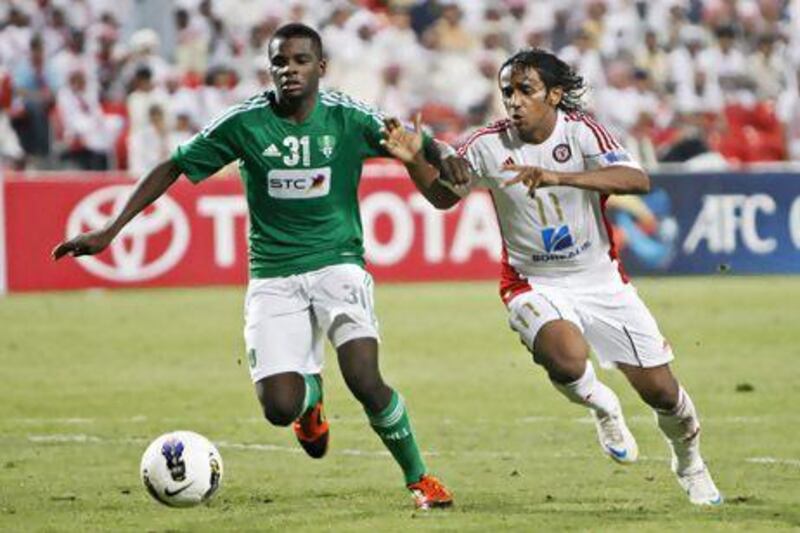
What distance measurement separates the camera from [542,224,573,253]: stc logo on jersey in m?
9.39

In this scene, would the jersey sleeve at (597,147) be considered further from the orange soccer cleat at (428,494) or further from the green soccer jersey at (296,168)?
the orange soccer cleat at (428,494)

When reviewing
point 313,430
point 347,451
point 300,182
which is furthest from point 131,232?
point 300,182

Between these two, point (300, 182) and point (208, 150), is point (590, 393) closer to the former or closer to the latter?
point (300, 182)

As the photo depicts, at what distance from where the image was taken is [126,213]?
359 inches

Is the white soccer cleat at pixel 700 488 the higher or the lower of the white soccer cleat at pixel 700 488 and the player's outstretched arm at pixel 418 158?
the lower

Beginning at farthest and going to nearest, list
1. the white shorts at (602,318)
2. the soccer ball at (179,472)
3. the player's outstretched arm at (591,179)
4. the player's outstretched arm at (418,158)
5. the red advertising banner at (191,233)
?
the red advertising banner at (191,233) < the white shorts at (602,318) < the player's outstretched arm at (418,158) < the soccer ball at (179,472) < the player's outstretched arm at (591,179)

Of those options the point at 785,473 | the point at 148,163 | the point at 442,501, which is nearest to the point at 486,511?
the point at 442,501

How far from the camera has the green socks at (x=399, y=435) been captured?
29.4ft

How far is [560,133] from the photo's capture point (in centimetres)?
945

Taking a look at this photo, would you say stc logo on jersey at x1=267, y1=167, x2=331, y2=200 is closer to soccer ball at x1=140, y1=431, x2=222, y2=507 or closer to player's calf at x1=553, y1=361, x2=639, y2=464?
soccer ball at x1=140, y1=431, x2=222, y2=507

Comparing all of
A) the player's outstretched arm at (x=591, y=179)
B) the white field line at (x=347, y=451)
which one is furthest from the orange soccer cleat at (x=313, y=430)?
the player's outstretched arm at (x=591, y=179)

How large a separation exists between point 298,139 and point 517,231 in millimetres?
1147

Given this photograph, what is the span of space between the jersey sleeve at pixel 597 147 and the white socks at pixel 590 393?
933 millimetres

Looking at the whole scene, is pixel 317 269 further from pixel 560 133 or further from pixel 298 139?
pixel 560 133
